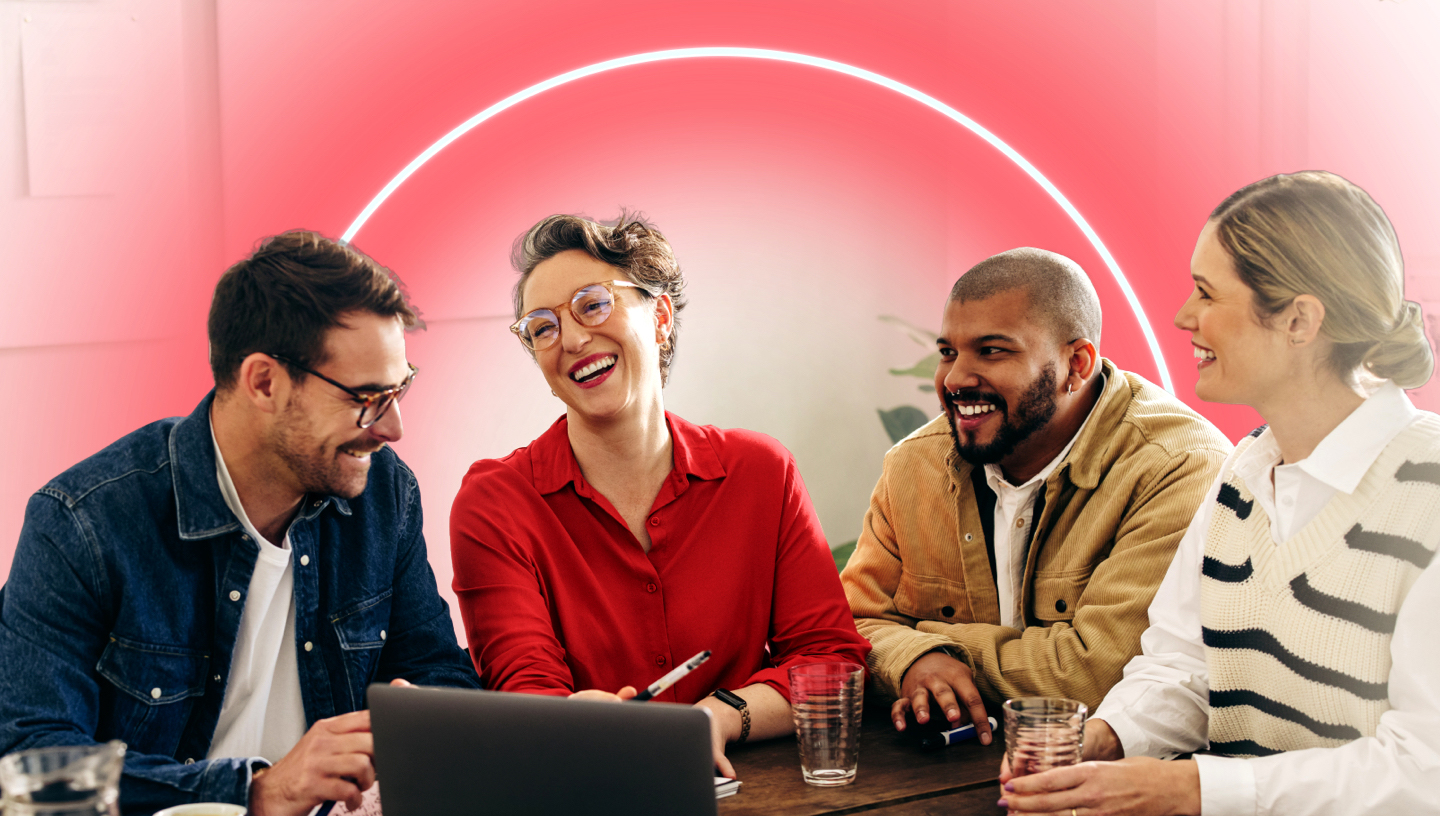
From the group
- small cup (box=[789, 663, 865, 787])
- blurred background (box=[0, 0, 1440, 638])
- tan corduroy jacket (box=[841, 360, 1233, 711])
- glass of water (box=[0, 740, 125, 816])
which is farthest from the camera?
blurred background (box=[0, 0, 1440, 638])

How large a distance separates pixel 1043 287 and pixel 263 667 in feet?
5.54

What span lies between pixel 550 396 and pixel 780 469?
1.16 metres

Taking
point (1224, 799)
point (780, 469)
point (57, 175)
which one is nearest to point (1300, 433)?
point (1224, 799)

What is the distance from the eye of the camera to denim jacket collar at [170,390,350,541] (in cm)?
172

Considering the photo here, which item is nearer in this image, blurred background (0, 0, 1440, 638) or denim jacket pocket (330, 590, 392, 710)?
denim jacket pocket (330, 590, 392, 710)

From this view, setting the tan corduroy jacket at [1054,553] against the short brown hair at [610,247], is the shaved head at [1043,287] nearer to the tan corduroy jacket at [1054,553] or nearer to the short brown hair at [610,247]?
the tan corduroy jacket at [1054,553]

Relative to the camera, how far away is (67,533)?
162 cm

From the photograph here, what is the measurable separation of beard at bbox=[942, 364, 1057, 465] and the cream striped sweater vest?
58 centimetres

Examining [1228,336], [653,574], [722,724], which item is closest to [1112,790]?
[722,724]

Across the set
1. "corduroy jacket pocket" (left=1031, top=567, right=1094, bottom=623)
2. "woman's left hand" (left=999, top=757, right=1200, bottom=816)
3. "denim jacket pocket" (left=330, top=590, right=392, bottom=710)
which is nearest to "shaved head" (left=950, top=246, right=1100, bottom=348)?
"corduroy jacket pocket" (left=1031, top=567, right=1094, bottom=623)

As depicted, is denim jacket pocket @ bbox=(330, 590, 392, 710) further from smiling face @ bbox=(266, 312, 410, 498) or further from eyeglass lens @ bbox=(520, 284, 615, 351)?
eyeglass lens @ bbox=(520, 284, 615, 351)

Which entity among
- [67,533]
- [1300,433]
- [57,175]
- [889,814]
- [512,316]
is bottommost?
[889,814]

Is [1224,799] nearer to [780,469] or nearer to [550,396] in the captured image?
[780,469]

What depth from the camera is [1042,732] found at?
1366 millimetres
